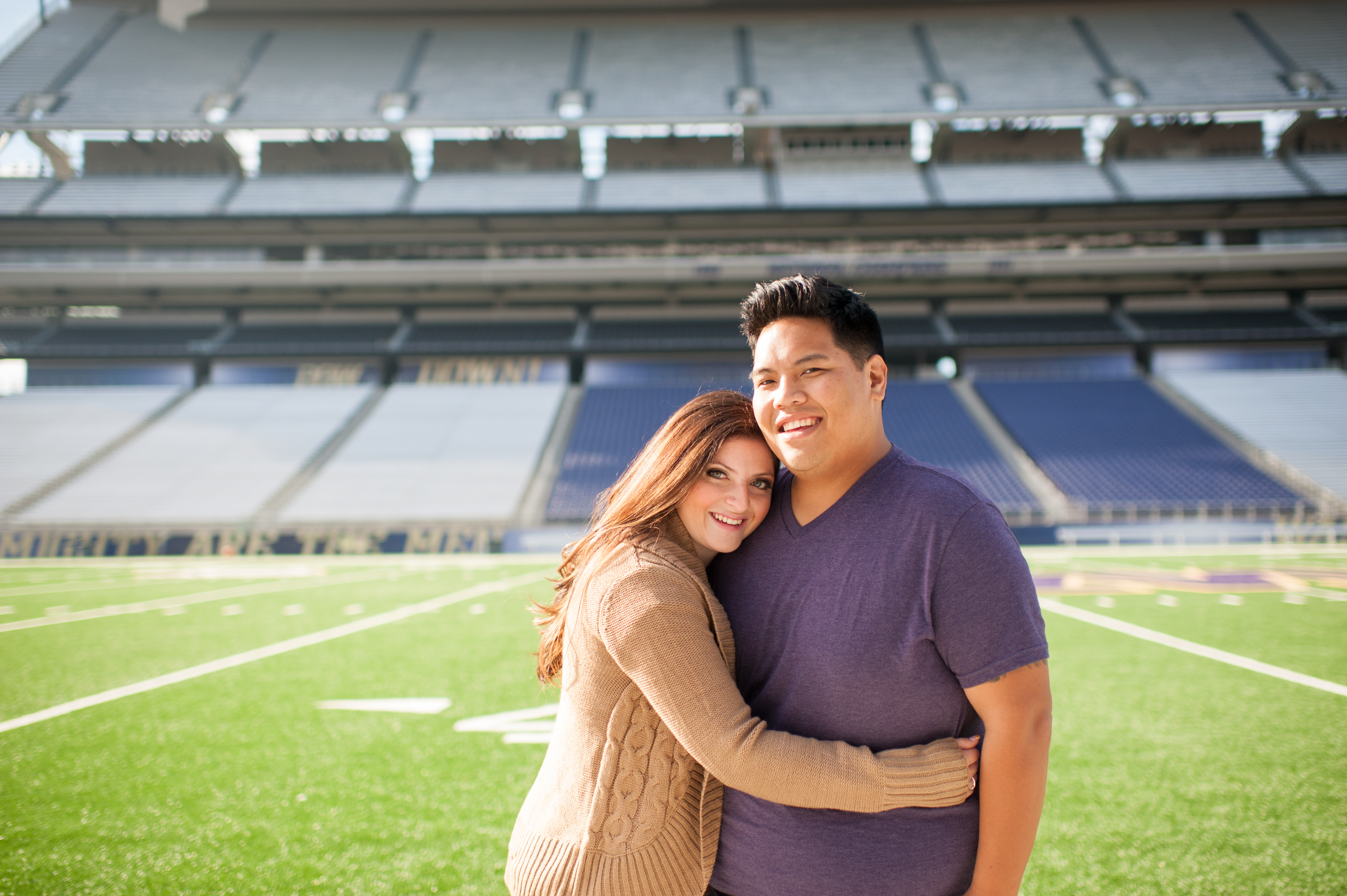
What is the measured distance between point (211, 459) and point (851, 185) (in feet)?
74.0

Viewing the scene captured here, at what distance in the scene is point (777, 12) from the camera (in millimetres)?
28750

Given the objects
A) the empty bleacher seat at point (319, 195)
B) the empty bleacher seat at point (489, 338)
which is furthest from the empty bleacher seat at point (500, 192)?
the empty bleacher seat at point (489, 338)

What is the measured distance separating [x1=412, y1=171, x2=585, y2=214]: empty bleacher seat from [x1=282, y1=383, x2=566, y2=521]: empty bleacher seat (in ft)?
21.6

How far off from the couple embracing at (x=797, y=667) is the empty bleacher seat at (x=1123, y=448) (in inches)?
694

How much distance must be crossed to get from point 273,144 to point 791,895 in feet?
105

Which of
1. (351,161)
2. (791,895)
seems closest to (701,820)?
(791,895)

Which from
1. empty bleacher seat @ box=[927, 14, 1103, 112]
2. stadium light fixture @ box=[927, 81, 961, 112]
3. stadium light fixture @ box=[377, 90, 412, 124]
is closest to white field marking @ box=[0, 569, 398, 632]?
stadium light fixture @ box=[377, 90, 412, 124]

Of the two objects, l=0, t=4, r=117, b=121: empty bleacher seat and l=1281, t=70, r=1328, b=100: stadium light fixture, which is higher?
l=0, t=4, r=117, b=121: empty bleacher seat

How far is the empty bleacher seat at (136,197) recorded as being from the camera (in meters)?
23.6

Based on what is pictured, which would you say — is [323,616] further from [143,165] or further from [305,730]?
[143,165]

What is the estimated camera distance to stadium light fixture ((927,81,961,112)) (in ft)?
80.0

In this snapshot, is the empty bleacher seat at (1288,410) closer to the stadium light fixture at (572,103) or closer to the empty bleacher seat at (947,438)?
the empty bleacher seat at (947,438)

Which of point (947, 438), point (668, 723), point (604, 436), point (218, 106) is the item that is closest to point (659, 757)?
point (668, 723)

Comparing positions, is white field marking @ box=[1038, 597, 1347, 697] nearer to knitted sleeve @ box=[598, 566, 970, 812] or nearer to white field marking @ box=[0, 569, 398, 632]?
knitted sleeve @ box=[598, 566, 970, 812]
